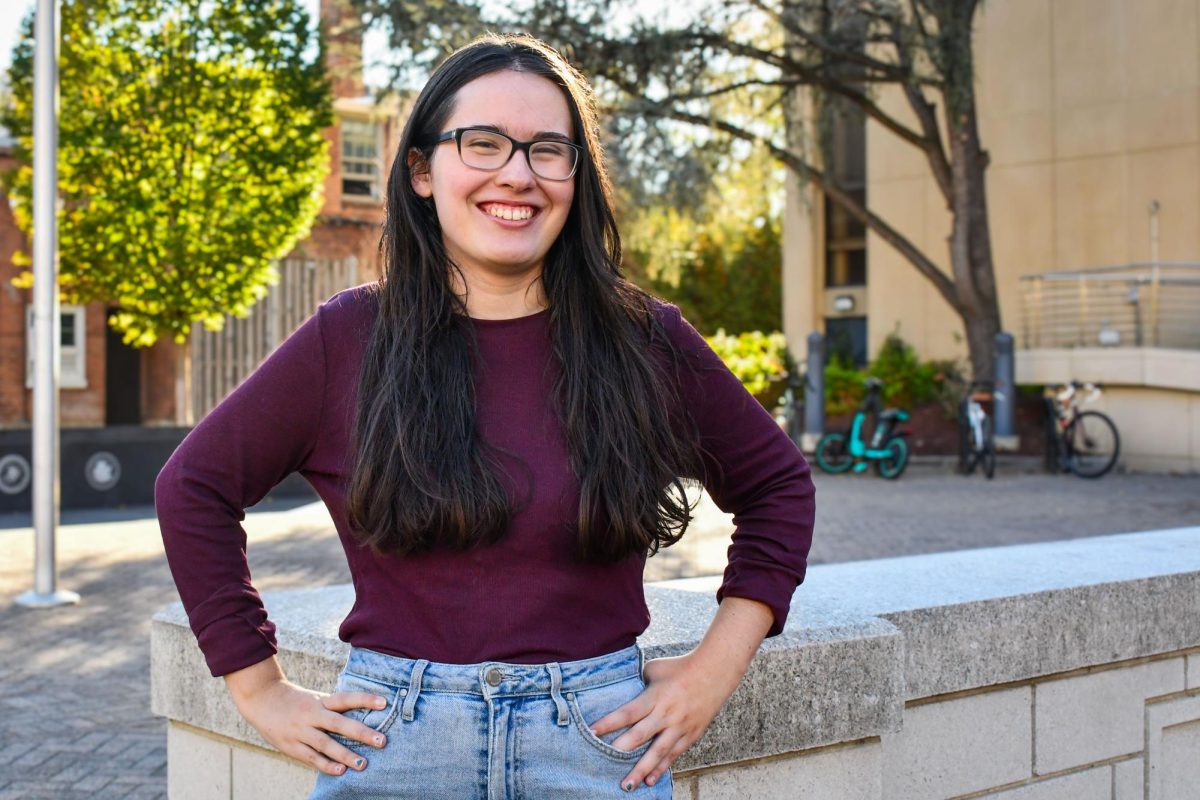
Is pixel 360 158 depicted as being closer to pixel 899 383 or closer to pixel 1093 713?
Result: pixel 899 383

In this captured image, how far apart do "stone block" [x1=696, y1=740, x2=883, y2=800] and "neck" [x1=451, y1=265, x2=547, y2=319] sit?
1.10m

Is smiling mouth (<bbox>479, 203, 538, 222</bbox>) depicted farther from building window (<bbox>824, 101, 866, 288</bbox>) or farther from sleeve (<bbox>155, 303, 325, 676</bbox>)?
building window (<bbox>824, 101, 866, 288</bbox>)

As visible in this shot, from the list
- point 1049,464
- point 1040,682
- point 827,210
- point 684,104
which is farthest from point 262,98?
point 1040,682

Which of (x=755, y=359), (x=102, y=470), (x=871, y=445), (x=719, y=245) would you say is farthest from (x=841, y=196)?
(x=719, y=245)

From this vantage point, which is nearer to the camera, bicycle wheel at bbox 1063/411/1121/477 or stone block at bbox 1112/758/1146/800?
stone block at bbox 1112/758/1146/800

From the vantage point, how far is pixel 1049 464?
17.4m

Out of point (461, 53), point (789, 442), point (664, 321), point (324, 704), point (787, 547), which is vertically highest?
point (461, 53)

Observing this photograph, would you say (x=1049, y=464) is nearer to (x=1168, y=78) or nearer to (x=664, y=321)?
(x=1168, y=78)

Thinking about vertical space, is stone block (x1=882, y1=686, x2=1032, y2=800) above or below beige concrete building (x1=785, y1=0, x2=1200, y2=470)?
below

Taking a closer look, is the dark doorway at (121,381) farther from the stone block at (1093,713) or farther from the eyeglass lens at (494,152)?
the eyeglass lens at (494,152)

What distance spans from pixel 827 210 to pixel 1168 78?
22.4 feet

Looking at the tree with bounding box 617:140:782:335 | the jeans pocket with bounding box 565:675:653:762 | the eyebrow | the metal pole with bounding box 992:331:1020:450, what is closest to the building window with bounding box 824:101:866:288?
the tree with bounding box 617:140:782:335

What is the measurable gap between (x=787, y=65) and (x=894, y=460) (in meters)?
5.70

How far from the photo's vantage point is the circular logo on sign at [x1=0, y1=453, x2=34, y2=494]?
48.4ft
